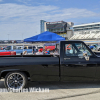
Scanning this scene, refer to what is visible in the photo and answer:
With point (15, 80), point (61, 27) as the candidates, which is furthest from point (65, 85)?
point (61, 27)

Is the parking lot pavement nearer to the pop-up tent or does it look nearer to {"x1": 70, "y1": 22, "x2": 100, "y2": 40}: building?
the pop-up tent

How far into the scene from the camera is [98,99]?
4.04 meters

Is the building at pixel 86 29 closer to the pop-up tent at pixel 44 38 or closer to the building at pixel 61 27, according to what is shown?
the building at pixel 61 27

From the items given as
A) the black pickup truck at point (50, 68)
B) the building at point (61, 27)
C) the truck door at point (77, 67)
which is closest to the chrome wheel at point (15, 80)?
the black pickup truck at point (50, 68)

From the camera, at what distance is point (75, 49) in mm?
4906

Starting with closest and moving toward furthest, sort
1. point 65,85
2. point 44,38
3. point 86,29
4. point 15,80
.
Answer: point 15,80 → point 65,85 → point 44,38 → point 86,29

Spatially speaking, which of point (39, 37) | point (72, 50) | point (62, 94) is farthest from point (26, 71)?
point (39, 37)

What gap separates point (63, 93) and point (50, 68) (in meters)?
0.91

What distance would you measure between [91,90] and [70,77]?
0.88 meters

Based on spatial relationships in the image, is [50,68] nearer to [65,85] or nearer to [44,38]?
[65,85]

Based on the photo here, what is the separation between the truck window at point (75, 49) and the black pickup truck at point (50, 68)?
0.28 ft

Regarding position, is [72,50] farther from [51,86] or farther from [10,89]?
[10,89]

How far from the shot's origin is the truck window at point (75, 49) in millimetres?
4812

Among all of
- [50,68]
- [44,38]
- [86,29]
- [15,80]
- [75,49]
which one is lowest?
[15,80]
